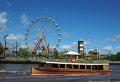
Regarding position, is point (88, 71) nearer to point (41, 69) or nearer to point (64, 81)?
point (41, 69)

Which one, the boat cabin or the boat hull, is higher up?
the boat cabin

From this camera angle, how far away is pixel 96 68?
80625 millimetres

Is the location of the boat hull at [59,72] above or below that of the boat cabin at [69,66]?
below

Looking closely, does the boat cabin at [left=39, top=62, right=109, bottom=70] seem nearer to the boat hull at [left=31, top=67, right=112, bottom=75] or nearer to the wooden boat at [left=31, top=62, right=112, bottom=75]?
the wooden boat at [left=31, top=62, right=112, bottom=75]

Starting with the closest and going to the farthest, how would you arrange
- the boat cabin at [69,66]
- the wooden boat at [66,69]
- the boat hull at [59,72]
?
1. the boat hull at [59,72]
2. the wooden boat at [66,69]
3. the boat cabin at [69,66]

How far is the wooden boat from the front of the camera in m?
73.6

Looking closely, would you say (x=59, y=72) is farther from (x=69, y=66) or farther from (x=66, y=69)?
(x=69, y=66)

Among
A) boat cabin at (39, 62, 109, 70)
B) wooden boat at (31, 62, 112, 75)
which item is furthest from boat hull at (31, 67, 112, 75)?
boat cabin at (39, 62, 109, 70)

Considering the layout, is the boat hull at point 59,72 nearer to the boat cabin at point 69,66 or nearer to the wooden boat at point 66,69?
the wooden boat at point 66,69

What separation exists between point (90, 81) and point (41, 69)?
1479cm

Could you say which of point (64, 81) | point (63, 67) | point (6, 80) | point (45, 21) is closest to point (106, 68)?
point (63, 67)

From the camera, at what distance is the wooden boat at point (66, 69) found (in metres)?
73.6

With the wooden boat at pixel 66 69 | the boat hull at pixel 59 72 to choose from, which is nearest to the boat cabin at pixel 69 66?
the wooden boat at pixel 66 69

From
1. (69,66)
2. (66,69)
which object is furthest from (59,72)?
(69,66)
